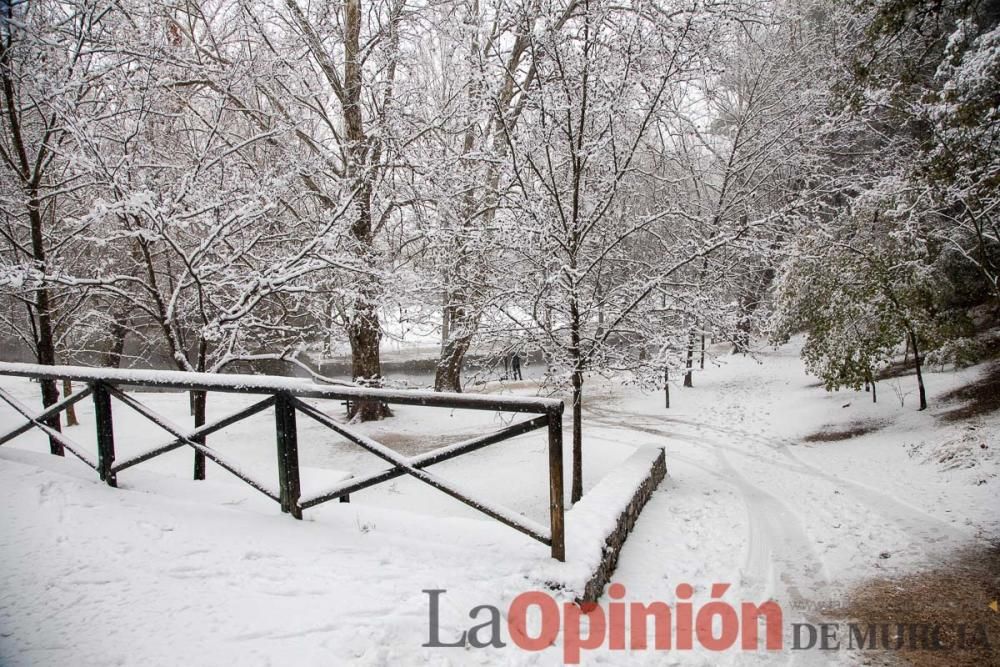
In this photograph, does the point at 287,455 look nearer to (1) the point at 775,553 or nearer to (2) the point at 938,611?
(1) the point at 775,553

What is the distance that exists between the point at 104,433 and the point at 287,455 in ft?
6.20

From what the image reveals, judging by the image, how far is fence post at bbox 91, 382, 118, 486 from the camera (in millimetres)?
4223

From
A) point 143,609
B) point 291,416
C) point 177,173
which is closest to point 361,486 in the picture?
point 291,416

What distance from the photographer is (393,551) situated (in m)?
3.44

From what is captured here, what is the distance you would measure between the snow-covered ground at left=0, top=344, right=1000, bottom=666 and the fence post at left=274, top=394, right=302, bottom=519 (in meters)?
0.13

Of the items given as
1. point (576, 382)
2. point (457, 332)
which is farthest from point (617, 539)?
point (457, 332)

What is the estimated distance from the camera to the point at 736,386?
1689cm

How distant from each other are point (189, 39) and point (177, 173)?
132 inches

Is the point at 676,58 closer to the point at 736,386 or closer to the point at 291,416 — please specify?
the point at 291,416

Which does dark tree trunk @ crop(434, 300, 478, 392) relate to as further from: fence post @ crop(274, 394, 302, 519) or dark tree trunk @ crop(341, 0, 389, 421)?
fence post @ crop(274, 394, 302, 519)

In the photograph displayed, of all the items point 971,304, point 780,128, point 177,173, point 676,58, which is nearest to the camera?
point 676,58

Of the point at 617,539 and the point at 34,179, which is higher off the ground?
the point at 34,179

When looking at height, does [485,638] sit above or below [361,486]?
below

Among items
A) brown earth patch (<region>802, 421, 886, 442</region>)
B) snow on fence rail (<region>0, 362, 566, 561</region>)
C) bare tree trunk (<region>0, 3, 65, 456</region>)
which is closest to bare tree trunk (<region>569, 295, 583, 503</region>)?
snow on fence rail (<region>0, 362, 566, 561</region>)
